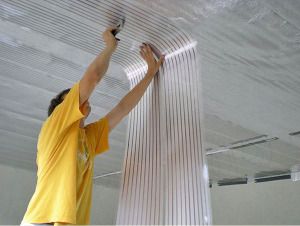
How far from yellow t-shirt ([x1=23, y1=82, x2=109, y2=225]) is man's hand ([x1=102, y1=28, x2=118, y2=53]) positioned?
11.1 inches

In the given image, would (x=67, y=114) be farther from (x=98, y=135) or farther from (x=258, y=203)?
(x=258, y=203)

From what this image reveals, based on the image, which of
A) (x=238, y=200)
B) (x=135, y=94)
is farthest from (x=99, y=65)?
(x=238, y=200)

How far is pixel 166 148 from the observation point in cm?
177

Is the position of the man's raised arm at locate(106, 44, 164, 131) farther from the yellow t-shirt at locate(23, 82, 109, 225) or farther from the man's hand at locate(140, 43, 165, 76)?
the yellow t-shirt at locate(23, 82, 109, 225)

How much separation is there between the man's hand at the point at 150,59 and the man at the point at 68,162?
27 cm

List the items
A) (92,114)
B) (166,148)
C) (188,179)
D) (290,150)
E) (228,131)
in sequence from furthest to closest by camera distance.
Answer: (290,150) → (228,131) → (92,114) → (166,148) → (188,179)

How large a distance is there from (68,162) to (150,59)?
2.71ft

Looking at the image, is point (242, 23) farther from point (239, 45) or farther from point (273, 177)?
point (273, 177)

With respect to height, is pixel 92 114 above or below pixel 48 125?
above

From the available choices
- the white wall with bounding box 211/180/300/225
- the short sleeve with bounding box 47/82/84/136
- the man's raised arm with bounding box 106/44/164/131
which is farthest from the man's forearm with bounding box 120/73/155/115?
the white wall with bounding box 211/180/300/225

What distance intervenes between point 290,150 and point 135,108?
2.88 metres

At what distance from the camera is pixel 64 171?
4.82ft

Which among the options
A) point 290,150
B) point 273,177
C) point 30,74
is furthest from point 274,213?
point 30,74

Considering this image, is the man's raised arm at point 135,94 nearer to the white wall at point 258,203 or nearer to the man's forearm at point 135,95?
the man's forearm at point 135,95
